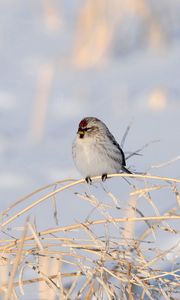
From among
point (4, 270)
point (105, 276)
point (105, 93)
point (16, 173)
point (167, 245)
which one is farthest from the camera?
point (105, 93)

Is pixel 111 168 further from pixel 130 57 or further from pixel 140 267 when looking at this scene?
pixel 130 57

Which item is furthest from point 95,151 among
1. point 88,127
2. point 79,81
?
point 79,81

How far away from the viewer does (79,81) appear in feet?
25.2

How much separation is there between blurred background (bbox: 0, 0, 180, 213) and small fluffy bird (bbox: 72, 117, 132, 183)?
907 millimetres

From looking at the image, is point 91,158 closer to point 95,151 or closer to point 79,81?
point 95,151

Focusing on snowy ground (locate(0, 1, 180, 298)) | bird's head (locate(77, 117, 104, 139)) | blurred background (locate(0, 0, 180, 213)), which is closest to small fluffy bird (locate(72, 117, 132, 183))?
bird's head (locate(77, 117, 104, 139))

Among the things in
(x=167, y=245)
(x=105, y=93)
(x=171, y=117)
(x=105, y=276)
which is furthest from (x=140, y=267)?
(x=105, y=93)

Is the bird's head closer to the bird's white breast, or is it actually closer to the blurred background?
the bird's white breast

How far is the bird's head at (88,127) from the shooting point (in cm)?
472

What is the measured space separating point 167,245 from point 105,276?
69.3 inches

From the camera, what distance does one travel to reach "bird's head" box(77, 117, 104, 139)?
15.5ft

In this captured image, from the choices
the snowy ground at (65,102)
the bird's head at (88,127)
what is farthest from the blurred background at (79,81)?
the bird's head at (88,127)

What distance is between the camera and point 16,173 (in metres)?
6.04

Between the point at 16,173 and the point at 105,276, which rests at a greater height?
the point at 16,173
